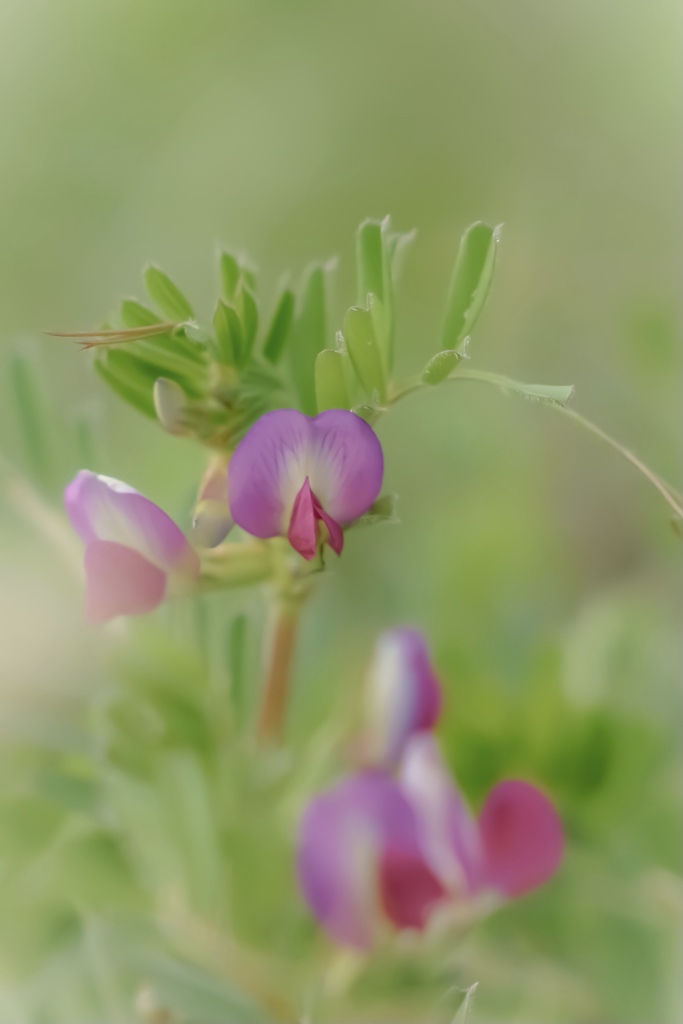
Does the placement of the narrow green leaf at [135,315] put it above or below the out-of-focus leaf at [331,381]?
above

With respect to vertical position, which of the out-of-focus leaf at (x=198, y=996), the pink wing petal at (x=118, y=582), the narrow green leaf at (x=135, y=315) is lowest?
the out-of-focus leaf at (x=198, y=996)

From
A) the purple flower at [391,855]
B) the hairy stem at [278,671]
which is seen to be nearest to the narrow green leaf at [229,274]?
the hairy stem at [278,671]

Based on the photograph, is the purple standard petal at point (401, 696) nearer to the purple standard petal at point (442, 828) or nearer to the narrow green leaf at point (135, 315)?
the purple standard petal at point (442, 828)

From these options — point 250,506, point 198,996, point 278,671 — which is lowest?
point 198,996

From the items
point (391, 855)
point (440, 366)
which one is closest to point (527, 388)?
point (440, 366)

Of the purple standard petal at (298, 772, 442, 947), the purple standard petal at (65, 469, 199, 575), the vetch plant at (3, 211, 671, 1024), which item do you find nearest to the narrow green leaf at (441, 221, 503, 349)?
the vetch plant at (3, 211, 671, 1024)

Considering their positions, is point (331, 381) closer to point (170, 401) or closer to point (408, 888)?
point (170, 401)

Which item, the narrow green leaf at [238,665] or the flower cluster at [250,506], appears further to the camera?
the narrow green leaf at [238,665]
